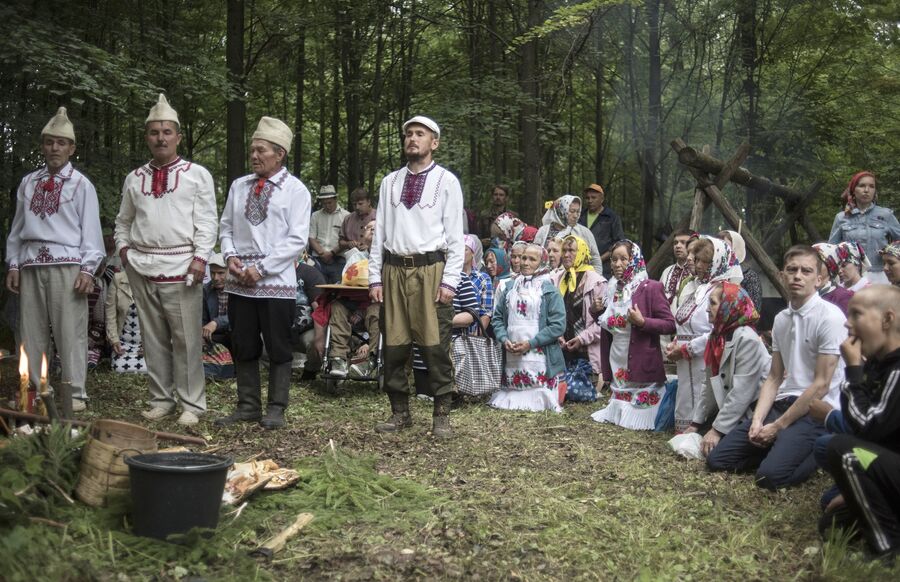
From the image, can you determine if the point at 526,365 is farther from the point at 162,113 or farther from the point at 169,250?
the point at 162,113

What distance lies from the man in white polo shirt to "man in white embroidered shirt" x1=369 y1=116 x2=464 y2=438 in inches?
80.8

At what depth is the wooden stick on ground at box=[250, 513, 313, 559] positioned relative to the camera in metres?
3.67

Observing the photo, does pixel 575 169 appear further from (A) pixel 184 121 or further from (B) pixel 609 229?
(B) pixel 609 229

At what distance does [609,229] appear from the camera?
10.6m

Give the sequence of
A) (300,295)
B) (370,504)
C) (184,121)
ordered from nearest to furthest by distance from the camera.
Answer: (370,504), (300,295), (184,121)

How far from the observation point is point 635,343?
726 centimetres

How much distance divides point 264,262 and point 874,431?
383 centimetres

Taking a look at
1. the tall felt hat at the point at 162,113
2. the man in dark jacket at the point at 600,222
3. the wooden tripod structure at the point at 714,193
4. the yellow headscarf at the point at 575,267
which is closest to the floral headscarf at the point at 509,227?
the man in dark jacket at the point at 600,222

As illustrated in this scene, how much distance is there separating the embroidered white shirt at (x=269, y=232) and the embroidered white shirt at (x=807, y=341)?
10.4 feet

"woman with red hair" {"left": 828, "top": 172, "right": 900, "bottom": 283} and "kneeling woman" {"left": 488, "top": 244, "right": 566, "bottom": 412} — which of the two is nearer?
"kneeling woman" {"left": 488, "top": 244, "right": 566, "bottom": 412}

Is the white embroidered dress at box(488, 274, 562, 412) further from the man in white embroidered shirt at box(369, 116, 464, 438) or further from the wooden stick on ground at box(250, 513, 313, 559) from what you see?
the wooden stick on ground at box(250, 513, 313, 559)

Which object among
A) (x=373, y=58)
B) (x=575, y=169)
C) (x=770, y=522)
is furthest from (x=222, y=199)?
(x=770, y=522)

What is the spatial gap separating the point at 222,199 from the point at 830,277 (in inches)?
545

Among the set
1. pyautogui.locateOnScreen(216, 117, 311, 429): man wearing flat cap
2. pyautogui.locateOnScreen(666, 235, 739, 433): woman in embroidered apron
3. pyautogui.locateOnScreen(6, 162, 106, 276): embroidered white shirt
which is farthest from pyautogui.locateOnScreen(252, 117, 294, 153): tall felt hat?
pyautogui.locateOnScreen(666, 235, 739, 433): woman in embroidered apron
